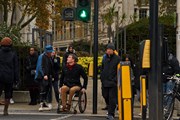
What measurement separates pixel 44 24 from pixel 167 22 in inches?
333

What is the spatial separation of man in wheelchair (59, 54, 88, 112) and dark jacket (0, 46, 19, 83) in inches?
52.6

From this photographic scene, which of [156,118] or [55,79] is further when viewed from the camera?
[55,79]

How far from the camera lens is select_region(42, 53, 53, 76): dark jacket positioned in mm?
14742

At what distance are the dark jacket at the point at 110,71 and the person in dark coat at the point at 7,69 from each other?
212 cm

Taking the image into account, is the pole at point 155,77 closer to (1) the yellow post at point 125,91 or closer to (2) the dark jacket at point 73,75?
(1) the yellow post at point 125,91

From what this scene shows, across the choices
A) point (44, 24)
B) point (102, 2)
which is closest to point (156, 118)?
point (44, 24)

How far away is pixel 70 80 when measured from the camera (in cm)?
1412

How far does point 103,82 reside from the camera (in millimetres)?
12742

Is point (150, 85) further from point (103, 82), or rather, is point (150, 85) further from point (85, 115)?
point (85, 115)

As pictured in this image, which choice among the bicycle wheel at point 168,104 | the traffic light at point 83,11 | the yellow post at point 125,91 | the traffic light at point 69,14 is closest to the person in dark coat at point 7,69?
the traffic light at point 69,14

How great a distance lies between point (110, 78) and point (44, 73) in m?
2.65

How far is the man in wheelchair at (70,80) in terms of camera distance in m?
14.0

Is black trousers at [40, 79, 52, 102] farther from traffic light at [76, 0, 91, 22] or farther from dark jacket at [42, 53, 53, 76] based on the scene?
traffic light at [76, 0, 91, 22]

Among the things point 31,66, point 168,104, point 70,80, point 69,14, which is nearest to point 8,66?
point 70,80
